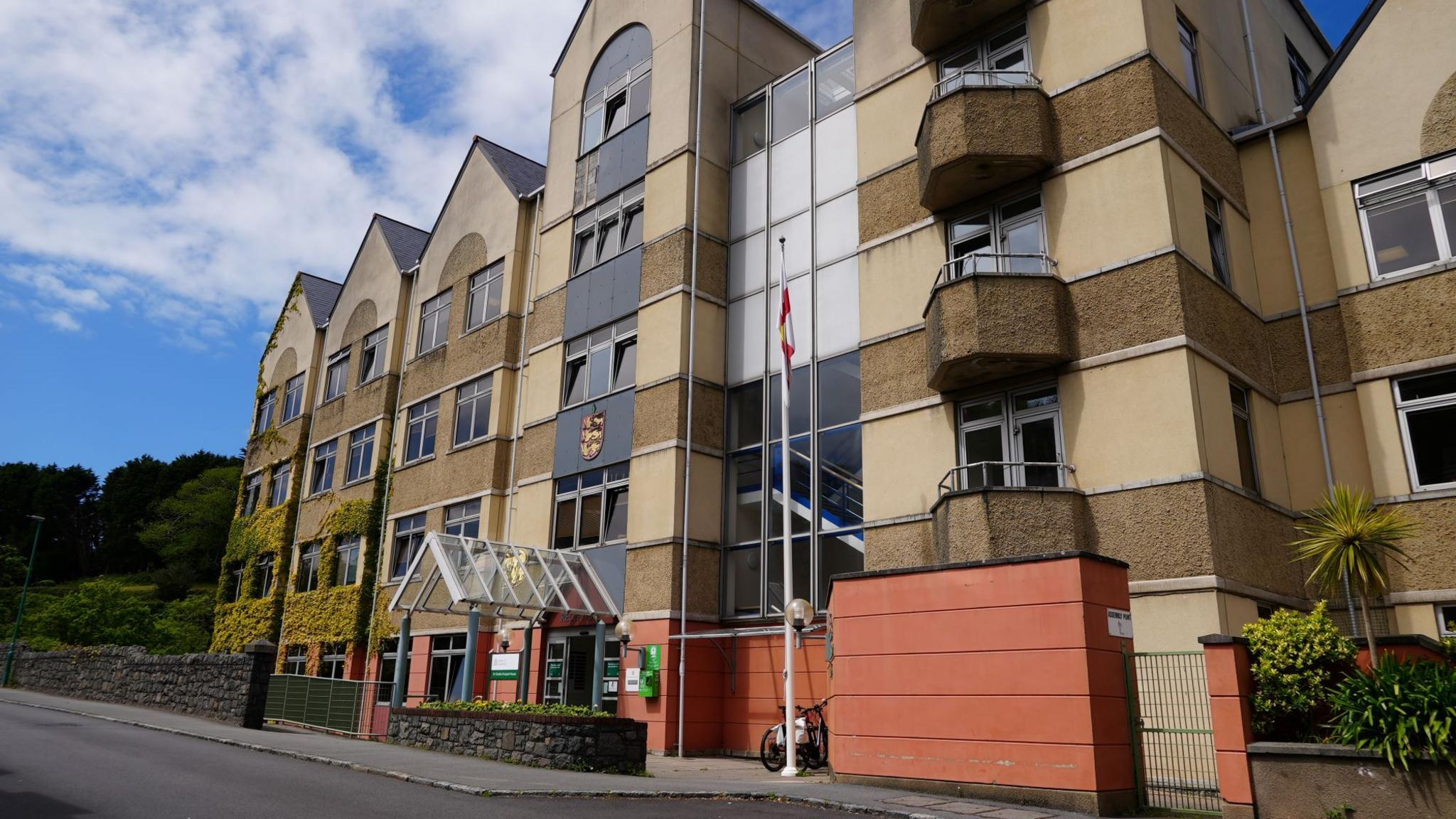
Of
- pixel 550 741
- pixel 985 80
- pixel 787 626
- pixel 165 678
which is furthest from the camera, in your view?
pixel 165 678

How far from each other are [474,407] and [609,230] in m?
6.74

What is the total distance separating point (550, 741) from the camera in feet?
49.5

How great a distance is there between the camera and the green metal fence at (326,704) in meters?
24.3

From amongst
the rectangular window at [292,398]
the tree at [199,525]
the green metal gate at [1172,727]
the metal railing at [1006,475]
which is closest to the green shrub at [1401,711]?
the green metal gate at [1172,727]

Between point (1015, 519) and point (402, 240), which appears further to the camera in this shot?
point (402, 240)

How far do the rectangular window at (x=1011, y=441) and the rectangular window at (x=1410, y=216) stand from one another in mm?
5535

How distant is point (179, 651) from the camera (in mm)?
38781

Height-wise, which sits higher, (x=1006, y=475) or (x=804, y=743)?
(x=1006, y=475)

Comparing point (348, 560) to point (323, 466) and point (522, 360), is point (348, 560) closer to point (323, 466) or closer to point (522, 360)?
point (323, 466)

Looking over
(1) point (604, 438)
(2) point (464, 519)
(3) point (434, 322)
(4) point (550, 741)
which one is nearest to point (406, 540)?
(2) point (464, 519)

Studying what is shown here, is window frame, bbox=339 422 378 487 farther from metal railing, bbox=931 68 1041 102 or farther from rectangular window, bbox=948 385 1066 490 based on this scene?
metal railing, bbox=931 68 1041 102

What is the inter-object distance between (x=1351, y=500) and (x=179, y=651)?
39813mm

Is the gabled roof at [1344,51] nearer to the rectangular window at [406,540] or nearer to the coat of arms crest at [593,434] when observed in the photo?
the coat of arms crest at [593,434]

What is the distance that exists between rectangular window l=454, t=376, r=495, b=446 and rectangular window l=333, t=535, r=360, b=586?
5.87 m
